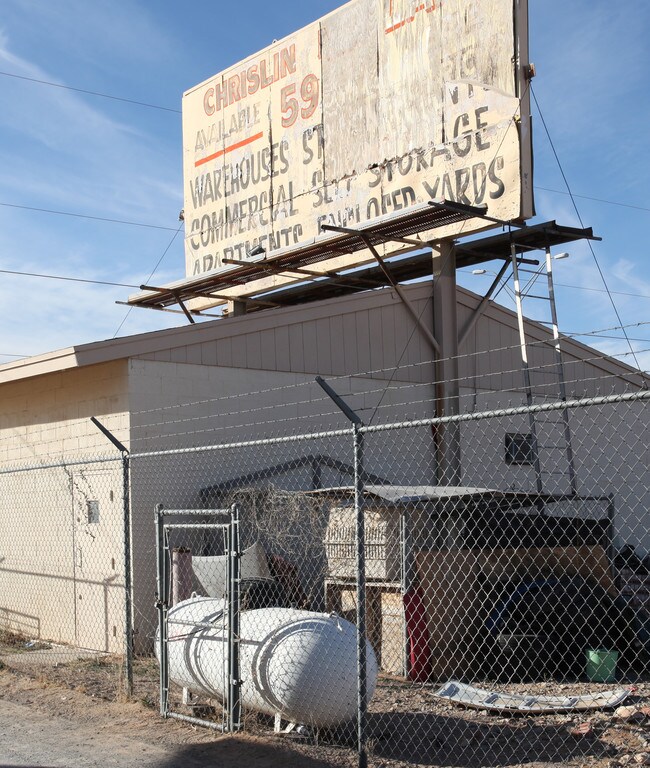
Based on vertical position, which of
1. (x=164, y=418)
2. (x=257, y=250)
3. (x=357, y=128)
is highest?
(x=357, y=128)

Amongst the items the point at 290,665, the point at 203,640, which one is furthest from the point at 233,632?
the point at 203,640

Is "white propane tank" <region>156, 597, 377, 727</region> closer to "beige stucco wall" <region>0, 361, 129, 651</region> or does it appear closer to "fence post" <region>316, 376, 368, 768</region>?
"fence post" <region>316, 376, 368, 768</region>

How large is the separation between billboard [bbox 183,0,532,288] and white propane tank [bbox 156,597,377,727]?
7.12m

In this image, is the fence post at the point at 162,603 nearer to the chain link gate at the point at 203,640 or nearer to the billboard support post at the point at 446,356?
the chain link gate at the point at 203,640

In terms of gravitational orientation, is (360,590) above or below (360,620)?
above

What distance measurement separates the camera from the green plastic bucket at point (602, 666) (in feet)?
33.2

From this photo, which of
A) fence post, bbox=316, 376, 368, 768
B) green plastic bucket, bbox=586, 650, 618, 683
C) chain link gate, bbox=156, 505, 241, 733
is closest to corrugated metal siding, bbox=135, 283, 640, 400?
green plastic bucket, bbox=586, 650, 618, 683

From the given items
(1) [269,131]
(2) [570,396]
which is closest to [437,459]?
(2) [570,396]

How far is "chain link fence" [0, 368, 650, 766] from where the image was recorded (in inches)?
297

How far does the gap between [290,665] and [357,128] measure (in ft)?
34.7

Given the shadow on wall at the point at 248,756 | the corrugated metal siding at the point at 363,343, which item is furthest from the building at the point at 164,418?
the shadow on wall at the point at 248,756

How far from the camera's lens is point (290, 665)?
7.39m

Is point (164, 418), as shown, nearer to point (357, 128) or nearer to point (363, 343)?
point (363, 343)

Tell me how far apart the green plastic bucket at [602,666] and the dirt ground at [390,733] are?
9.1 inches
